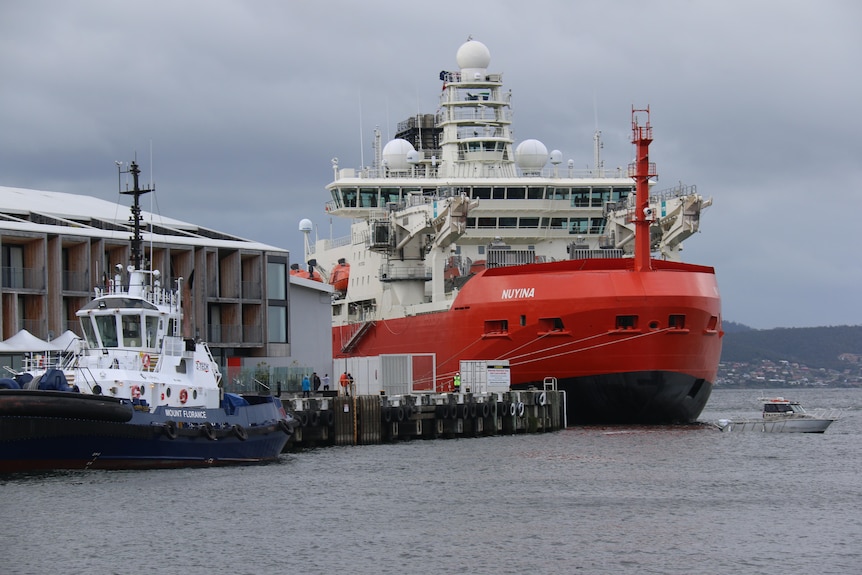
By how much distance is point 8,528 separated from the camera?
25.8 m

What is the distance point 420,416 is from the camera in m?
45.2

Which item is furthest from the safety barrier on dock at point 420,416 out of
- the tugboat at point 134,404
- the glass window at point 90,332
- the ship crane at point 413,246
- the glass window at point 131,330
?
the ship crane at point 413,246

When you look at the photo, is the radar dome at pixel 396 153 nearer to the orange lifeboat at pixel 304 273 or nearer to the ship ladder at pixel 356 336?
the orange lifeboat at pixel 304 273

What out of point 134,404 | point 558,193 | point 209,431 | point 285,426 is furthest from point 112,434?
point 558,193

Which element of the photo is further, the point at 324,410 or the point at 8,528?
the point at 324,410

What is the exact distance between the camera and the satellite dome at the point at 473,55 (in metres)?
66.5

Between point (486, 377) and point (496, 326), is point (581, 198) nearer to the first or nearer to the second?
point (496, 326)

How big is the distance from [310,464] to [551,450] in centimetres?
725

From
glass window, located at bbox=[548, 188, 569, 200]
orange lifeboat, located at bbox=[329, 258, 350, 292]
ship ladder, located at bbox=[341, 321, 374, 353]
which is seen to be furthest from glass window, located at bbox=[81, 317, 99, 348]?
orange lifeboat, located at bbox=[329, 258, 350, 292]

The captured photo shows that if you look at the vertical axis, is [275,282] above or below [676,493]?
above

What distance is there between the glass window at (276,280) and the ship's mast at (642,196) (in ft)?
41.8

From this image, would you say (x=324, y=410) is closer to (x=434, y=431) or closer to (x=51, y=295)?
(x=434, y=431)

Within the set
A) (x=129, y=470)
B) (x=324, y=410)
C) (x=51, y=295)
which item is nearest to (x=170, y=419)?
(x=129, y=470)

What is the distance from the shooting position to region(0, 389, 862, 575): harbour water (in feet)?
76.3
